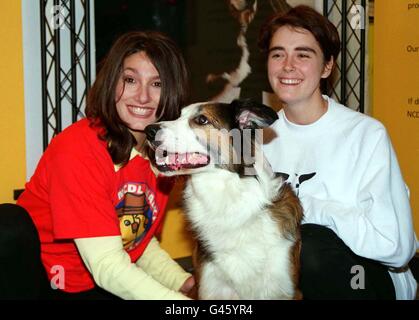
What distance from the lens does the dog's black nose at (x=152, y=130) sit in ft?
6.44

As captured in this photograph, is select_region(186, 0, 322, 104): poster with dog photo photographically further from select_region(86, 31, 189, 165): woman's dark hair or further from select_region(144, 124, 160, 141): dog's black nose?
select_region(144, 124, 160, 141): dog's black nose

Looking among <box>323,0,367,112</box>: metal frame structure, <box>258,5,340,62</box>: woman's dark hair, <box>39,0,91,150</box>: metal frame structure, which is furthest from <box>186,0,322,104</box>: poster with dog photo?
<box>258,5,340,62</box>: woman's dark hair

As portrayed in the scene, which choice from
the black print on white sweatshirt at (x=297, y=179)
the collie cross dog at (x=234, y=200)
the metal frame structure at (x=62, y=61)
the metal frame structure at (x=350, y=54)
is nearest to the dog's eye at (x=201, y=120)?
the collie cross dog at (x=234, y=200)

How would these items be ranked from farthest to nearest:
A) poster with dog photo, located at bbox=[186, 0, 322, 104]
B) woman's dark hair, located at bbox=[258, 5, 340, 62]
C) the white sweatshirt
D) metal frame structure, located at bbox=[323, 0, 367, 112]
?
metal frame structure, located at bbox=[323, 0, 367, 112] → poster with dog photo, located at bbox=[186, 0, 322, 104] → woman's dark hair, located at bbox=[258, 5, 340, 62] → the white sweatshirt

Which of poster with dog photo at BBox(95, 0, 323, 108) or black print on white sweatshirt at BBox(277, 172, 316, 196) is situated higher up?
poster with dog photo at BBox(95, 0, 323, 108)

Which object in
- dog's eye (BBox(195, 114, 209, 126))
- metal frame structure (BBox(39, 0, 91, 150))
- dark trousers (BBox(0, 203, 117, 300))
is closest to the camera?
dark trousers (BBox(0, 203, 117, 300))

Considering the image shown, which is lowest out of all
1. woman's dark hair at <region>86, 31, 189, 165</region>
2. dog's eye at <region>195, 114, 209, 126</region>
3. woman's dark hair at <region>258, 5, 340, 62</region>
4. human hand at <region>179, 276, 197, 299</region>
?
human hand at <region>179, 276, 197, 299</region>

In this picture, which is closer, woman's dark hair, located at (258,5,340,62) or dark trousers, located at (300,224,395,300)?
dark trousers, located at (300,224,395,300)

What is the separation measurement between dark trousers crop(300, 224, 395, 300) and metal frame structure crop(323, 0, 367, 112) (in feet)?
5.82

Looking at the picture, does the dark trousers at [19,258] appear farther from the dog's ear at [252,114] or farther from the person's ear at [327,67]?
the person's ear at [327,67]

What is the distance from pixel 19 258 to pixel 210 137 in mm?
830

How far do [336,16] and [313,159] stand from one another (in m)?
2.05

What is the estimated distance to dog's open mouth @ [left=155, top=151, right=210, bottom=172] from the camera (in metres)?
2.01
